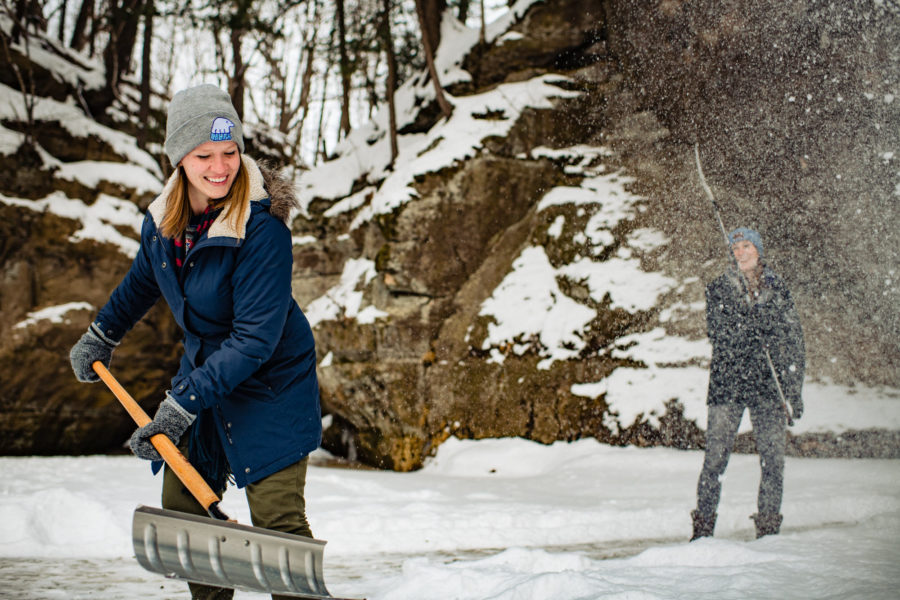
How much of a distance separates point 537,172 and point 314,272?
3.99 metres

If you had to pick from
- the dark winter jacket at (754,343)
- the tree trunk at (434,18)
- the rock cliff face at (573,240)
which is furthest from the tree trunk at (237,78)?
the dark winter jacket at (754,343)

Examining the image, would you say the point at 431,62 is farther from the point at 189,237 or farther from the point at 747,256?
the point at 189,237

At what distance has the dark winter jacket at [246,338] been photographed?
191 centimetres

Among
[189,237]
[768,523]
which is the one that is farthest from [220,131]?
[768,523]

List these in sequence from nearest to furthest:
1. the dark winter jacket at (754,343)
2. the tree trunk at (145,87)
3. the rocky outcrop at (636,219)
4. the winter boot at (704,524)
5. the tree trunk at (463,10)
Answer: the dark winter jacket at (754,343) < the winter boot at (704,524) < the rocky outcrop at (636,219) < the tree trunk at (145,87) < the tree trunk at (463,10)

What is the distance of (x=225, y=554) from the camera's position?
1.93m

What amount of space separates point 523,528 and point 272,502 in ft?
9.62

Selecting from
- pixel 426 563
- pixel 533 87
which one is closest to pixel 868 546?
pixel 426 563

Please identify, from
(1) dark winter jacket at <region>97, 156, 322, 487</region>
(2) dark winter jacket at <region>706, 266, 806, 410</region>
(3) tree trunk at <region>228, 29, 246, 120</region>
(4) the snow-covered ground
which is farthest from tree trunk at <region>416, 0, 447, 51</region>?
(1) dark winter jacket at <region>97, 156, 322, 487</region>

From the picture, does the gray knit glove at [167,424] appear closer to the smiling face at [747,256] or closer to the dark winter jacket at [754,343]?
the dark winter jacket at [754,343]

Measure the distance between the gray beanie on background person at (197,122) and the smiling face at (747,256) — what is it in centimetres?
292

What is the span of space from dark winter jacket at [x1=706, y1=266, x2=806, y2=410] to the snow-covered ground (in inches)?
31.0

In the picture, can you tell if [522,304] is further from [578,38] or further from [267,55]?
[267,55]

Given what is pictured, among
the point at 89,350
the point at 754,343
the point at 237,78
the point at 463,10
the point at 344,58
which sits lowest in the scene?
the point at 89,350
